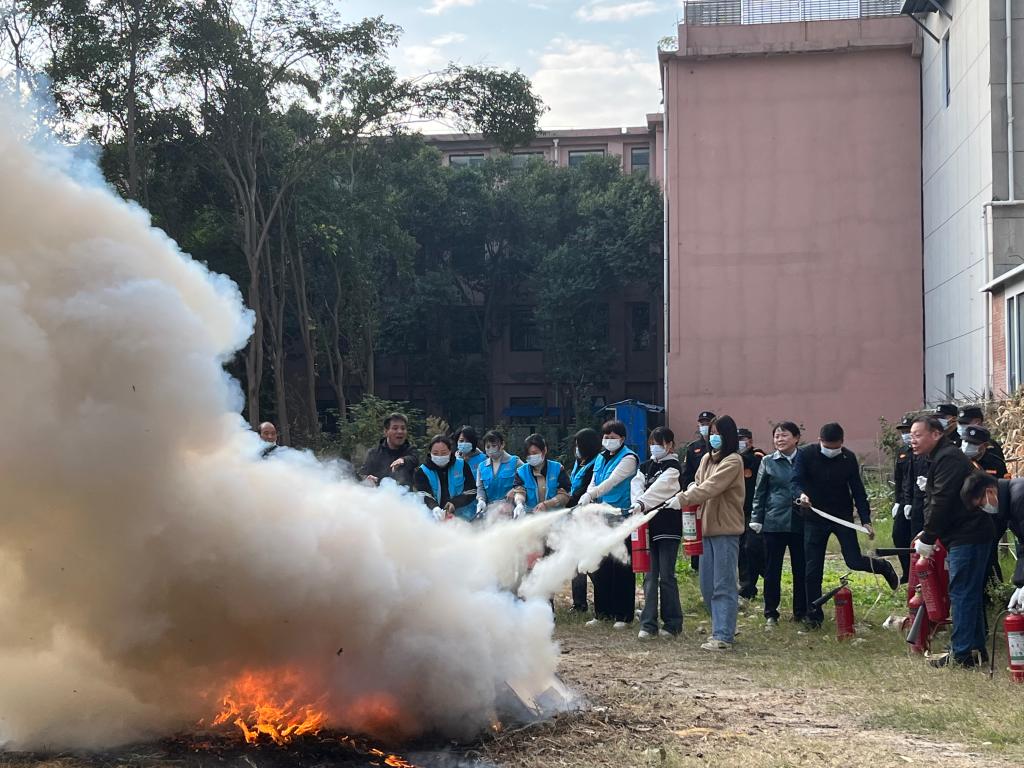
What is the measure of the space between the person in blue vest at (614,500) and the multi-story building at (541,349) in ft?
114

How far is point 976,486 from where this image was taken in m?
8.51

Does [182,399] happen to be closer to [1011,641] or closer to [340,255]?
[1011,641]

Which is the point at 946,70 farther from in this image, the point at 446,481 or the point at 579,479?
the point at 446,481

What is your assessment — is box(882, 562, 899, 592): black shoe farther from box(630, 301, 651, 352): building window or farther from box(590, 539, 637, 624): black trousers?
box(630, 301, 651, 352): building window

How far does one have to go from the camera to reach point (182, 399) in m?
6.50

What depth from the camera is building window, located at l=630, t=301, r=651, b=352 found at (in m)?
48.0

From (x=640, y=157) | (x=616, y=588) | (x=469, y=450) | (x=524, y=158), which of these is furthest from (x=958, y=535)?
(x=524, y=158)

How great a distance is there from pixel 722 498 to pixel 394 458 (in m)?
3.62

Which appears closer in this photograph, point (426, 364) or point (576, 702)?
point (576, 702)

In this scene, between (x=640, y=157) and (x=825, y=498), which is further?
(x=640, y=157)

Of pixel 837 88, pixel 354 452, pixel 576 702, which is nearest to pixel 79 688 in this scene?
pixel 576 702

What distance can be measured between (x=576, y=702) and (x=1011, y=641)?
3264 millimetres

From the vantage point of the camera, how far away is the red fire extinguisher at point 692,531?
10234 millimetres

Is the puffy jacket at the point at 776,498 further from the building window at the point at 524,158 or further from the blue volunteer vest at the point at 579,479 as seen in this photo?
the building window at the point at 524,158
